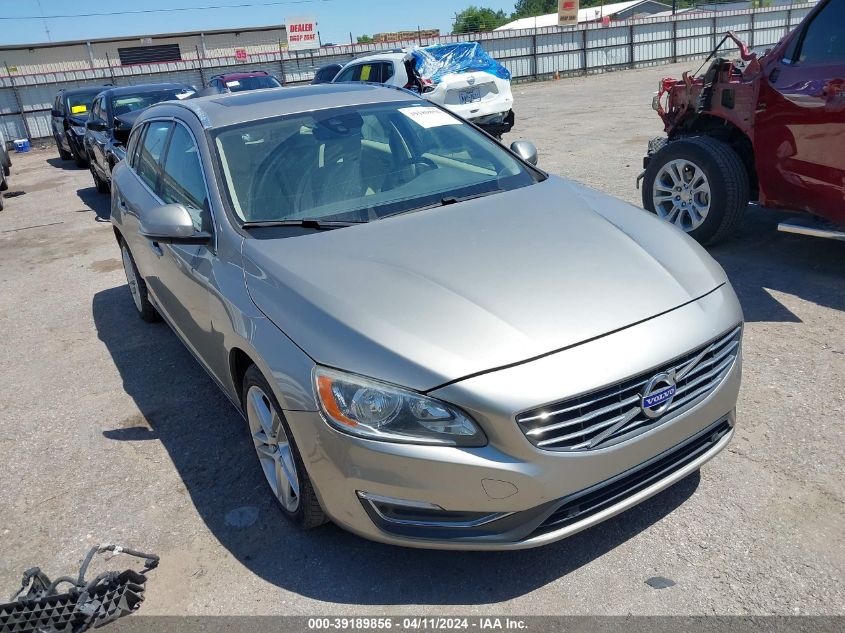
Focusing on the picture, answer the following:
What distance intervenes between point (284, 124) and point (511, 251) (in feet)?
5.16

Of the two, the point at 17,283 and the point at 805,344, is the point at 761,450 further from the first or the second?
the point at 17,283

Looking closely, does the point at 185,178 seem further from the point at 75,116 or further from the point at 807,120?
the point at 75,116

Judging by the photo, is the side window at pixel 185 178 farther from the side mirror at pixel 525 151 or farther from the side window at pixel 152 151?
the side mirror at pixel 525 151

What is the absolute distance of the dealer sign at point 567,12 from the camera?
112ft

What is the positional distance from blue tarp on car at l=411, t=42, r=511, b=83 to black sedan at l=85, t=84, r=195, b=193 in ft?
14.0

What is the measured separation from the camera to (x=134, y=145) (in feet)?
17.2

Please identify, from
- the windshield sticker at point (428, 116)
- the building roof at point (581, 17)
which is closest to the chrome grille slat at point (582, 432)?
the windshield sticker at point (428, 116)

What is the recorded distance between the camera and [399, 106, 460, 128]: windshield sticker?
4133 millimetres

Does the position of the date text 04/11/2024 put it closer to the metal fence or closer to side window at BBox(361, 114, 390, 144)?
side window at BBox(361, 114, 390, 144)

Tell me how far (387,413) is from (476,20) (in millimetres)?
111275

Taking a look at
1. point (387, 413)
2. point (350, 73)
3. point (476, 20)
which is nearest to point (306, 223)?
point (387, 413)

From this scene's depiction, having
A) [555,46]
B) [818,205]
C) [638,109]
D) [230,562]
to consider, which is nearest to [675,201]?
[818,205]

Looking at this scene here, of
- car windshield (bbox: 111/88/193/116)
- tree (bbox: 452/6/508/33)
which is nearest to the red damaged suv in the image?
car windshield (bbox: 111/88/193/116)

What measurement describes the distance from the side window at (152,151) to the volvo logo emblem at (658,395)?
3282 millimetres
